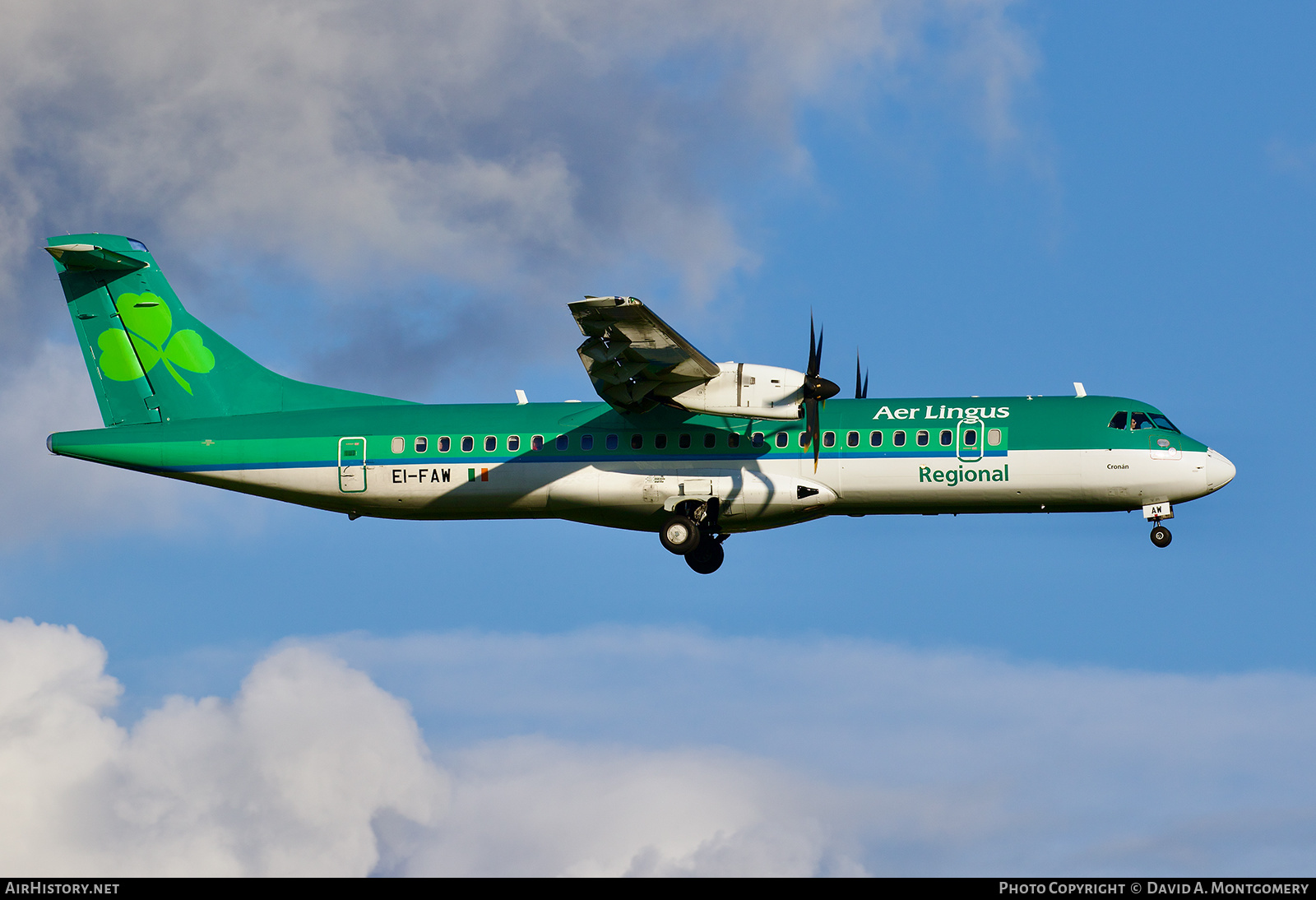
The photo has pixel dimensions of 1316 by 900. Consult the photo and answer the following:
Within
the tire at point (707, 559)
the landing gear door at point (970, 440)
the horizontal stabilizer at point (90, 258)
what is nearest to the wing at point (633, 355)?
the tire at point (707, 559)

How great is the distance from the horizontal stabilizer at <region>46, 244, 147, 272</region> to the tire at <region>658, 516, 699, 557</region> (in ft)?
44.2

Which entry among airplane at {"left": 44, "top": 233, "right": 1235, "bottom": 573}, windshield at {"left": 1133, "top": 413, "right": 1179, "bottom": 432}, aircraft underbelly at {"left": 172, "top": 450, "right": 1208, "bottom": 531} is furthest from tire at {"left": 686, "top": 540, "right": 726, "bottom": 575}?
windshield at {"left": 1133, "top": 413, "right": 1179, "bottom": 432}

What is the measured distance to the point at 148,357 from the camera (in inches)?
1316

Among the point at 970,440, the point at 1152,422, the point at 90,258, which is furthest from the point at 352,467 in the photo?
the point at 1152,422

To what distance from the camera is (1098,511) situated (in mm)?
30359

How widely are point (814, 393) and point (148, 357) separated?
14.9 metres

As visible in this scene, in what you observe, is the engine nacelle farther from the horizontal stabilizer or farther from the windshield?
the horizontal stabilizer

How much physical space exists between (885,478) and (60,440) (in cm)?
1734

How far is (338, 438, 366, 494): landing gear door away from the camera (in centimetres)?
3181
